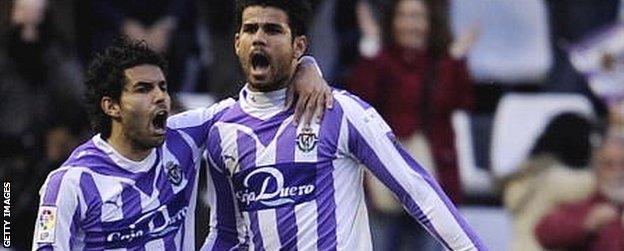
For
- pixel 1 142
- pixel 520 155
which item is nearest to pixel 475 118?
pixel 520 155

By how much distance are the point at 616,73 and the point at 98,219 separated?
5840mm

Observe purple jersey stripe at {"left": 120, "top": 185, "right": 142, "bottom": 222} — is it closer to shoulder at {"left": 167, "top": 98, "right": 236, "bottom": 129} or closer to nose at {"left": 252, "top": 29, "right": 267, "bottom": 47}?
shoulder at {"left": 167, "top": 98, "right": 236, "bottom": 129}

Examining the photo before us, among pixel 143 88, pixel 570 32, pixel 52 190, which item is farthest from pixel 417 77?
pixel 52 190

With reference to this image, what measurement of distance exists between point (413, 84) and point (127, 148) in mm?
4846

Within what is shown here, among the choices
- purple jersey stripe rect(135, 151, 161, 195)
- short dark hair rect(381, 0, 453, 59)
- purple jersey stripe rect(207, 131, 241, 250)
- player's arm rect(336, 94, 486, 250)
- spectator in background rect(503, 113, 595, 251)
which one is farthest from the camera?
spectator in background rect(503, 113, 595, 251)

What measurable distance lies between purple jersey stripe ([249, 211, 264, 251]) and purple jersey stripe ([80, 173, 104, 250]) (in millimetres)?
570

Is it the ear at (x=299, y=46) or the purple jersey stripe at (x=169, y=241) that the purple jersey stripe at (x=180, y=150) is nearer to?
the purple jersey stripe at (x=169, y=241)

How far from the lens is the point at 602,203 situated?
11.3m

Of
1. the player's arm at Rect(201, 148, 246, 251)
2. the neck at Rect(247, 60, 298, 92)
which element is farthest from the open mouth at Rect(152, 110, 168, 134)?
the neck at Rect(247, 60, 298, 92)

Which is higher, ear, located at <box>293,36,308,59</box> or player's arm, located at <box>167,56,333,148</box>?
ear, located at <box>293,36,308,59</box>

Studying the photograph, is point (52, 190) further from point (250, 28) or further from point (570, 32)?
point (570, 32)

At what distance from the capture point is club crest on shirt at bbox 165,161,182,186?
6763mm

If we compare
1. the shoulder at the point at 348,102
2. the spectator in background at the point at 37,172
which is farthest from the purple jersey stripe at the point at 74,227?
the spectator in background at the point at 37,172

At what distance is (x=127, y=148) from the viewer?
6.71 m
